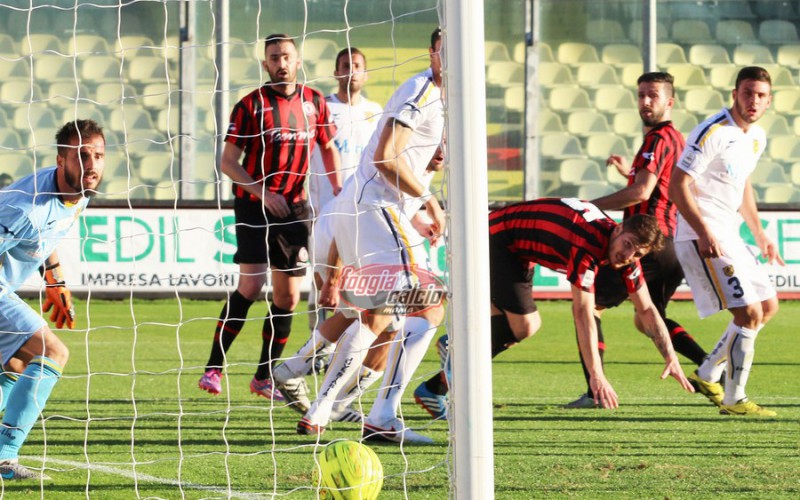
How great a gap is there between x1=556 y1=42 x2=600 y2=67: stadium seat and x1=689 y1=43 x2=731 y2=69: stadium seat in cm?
129

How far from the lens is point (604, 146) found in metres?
15.0

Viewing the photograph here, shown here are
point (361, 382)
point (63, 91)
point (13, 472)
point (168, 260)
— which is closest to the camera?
point (13, 472)

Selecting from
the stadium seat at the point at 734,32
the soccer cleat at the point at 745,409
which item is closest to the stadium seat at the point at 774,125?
the stadium seat at the point at 734,32

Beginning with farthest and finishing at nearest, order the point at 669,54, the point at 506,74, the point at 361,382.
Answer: the point at 669,54
the point at 506,74
the point at 361,382

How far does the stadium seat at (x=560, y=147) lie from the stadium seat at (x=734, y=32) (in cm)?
239

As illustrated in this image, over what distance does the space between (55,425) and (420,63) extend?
8.62 metres

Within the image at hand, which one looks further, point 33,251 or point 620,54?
point 620,54

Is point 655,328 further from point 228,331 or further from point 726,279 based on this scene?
point 228,331

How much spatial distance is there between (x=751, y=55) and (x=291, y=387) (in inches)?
442

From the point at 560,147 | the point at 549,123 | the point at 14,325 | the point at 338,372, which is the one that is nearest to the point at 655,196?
the point at 338,372

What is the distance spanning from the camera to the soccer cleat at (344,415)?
5.67 meters

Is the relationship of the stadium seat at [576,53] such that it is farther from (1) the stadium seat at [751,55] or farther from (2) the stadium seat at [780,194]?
(2) the stadium seat at [780,194]

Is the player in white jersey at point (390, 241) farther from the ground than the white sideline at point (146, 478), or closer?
farther from the ground

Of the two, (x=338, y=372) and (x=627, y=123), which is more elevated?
(x=627, y=123)
